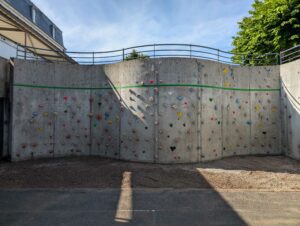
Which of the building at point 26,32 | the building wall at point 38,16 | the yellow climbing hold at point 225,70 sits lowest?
the yellow climbing hold at point 225,70

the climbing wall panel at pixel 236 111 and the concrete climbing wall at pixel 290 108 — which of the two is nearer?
the concrete climbing wall at pixel 290 108

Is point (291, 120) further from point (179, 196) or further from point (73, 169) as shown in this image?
point (73, 169)

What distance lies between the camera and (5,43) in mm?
12203

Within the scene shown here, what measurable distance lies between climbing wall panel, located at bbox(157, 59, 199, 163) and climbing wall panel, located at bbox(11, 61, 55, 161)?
5466mm

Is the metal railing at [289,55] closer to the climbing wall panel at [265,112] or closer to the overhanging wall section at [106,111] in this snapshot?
the climbing wall panel at [265,112]

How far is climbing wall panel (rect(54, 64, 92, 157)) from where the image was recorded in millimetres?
11445

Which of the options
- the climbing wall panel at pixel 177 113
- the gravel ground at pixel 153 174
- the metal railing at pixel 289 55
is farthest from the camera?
the metal railing at pixel 289 55

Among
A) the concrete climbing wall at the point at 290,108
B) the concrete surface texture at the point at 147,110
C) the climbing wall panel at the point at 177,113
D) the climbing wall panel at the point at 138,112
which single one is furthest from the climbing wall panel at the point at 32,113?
the concrete climbing wall at the point at 290,108

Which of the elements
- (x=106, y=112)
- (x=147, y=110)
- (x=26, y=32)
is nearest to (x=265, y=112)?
(x=147, y=110)

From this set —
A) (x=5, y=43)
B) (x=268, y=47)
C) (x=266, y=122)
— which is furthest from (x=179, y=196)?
(x=268, y=47)

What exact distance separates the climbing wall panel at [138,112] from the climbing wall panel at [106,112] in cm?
48

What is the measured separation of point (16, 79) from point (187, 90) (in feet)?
26.0

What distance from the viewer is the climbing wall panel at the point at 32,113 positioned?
10.7m

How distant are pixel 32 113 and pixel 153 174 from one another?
6.59 metres
